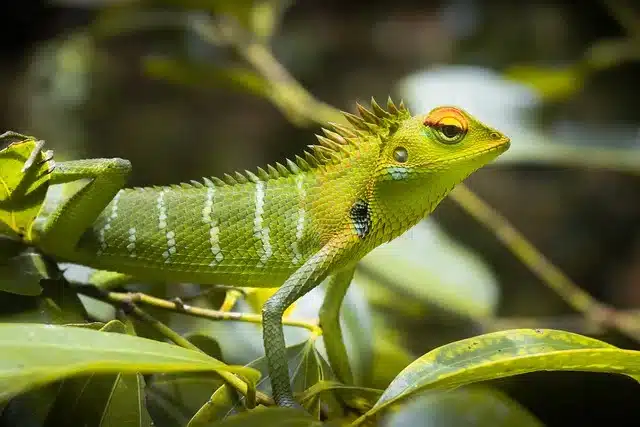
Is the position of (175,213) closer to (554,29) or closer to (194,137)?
(194,137)

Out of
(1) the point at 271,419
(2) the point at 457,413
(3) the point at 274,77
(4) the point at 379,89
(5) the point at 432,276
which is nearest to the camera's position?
(1) the point at 271,419

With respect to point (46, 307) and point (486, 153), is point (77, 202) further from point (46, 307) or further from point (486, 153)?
point (486, 153)

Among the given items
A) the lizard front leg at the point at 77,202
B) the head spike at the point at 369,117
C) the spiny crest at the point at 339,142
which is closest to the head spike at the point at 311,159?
the spiny crest at the point at 339,142

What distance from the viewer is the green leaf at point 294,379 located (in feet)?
2.82

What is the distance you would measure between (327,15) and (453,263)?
10.1 ft

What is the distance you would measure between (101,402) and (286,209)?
19.2 inches

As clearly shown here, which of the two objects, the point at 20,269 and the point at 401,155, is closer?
the point at 20,269

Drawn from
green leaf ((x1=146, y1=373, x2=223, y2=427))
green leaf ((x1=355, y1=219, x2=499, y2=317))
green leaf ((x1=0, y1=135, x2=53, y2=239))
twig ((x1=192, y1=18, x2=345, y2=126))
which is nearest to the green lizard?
green leaf ((x1=0, y1=135, x2=53, y2=239))

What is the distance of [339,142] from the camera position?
1.23m

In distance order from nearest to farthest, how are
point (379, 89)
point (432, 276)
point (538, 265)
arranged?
point (432, 276) → point (538, 265) → point (379, 89)

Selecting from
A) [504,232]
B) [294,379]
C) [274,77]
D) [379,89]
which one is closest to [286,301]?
[294,379]

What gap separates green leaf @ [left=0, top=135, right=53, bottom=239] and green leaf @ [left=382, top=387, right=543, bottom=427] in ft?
2.03

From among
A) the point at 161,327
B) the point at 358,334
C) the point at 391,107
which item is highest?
the point at 391,107

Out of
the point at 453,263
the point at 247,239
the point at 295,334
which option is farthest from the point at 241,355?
the point at 453,263
